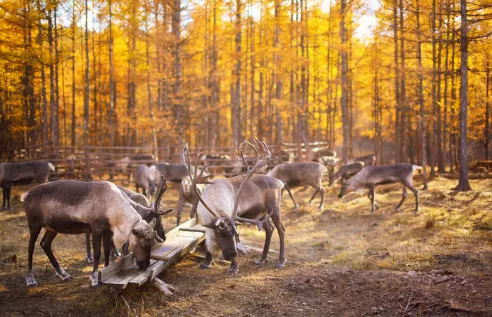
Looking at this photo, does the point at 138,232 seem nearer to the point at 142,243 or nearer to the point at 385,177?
the point at 142,243

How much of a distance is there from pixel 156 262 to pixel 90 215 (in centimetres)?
122

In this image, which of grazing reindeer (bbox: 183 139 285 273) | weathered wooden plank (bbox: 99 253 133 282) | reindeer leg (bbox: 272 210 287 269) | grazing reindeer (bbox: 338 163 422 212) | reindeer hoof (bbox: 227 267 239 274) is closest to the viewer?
weathered wooden plank (bbox: 99 253 133 282)

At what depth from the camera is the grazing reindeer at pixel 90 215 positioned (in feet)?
18.0

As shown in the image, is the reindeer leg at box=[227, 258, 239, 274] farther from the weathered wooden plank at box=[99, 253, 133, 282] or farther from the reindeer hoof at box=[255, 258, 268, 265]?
the weathered wooden plank at box=[99, 253, 133, 282]

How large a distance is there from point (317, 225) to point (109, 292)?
6812 mm

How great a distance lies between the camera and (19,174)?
1262 centimetres

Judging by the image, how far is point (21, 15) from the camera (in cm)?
1526

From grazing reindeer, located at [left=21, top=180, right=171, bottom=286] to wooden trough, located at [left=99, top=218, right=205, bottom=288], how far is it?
201 millimetres

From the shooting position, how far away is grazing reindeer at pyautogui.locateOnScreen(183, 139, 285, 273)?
241 inches

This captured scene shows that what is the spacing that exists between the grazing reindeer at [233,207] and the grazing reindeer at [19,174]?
8400mm

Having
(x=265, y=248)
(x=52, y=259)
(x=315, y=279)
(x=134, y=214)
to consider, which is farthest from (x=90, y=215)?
(x=315, y=279)

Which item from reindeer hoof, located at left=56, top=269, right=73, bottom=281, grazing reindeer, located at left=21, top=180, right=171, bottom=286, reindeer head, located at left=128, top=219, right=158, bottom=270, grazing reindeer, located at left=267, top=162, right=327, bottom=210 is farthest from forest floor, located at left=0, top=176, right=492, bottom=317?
grazing reindeer, located at left=267, top=162, right=327, bottom=210

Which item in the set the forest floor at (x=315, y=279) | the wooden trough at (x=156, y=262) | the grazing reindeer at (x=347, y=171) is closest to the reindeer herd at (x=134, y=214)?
the wooden trough at (x=156, y=262)

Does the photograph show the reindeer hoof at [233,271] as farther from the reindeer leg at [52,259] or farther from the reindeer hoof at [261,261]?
the reindeer leg at [52,259]
